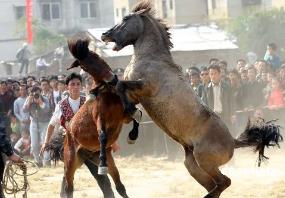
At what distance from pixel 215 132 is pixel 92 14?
221 ft

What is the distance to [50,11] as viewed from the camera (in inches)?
2894

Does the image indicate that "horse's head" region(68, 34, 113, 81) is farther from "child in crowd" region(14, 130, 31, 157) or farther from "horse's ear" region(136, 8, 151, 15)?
"child in crowd" region(14, 130, 31, 157)

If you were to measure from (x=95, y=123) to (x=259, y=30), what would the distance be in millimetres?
33361

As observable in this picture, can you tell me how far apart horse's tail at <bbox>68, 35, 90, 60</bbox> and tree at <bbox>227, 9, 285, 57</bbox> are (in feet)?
96.5

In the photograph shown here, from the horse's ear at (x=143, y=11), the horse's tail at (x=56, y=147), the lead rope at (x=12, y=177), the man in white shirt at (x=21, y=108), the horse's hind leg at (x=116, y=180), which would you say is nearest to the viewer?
the horse's ear at (x=143, y=11)

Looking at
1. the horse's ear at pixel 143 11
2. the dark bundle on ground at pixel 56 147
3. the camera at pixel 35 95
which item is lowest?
the camera at pixel 35 95

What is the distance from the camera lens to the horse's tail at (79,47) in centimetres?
851

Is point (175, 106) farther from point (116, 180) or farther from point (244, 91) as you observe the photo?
point (244, 91)

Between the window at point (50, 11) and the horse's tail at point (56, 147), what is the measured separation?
2528 inches

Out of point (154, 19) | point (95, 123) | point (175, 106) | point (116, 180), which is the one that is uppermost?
point (154, 19)

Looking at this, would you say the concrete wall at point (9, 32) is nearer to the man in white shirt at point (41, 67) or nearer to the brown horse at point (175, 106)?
the man in white shirt at point (41, 67)

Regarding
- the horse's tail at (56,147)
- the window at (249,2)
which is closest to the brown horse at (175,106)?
the horse's tail at (56,147)

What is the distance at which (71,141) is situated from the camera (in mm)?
9359

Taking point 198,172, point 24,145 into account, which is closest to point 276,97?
point 24,145
